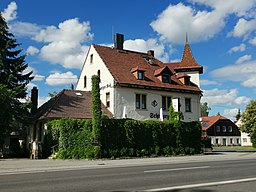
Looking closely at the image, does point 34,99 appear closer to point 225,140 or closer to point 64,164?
point 64,164

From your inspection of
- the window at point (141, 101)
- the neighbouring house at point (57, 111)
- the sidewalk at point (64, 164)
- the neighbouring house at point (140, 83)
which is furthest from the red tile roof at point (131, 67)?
the sidewalk at point (64, 164)

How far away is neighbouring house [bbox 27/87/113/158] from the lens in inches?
1111

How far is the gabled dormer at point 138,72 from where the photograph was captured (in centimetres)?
3379

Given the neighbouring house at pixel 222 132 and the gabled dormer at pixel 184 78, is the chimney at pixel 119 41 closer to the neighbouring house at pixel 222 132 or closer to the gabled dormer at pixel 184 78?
the gabled dormer at pixel 184 78

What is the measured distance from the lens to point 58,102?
3008cm

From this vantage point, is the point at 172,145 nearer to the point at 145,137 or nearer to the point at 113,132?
the point at 145,137

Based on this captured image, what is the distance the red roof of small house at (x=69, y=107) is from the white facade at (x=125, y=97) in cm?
129

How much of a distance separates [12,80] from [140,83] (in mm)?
12908

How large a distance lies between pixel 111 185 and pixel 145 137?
17037 mm

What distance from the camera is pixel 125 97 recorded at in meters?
32.1

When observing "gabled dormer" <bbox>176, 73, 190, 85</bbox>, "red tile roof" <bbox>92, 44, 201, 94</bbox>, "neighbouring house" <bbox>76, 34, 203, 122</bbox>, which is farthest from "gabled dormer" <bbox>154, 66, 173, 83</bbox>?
"gabled dormer" <bbox>176, 73, 190, 85</bbox>

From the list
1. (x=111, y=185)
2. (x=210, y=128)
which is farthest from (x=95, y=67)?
(x=210, y=128)

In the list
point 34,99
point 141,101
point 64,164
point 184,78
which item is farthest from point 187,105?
point 64,164

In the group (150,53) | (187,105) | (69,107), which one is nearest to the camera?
(69,107)
